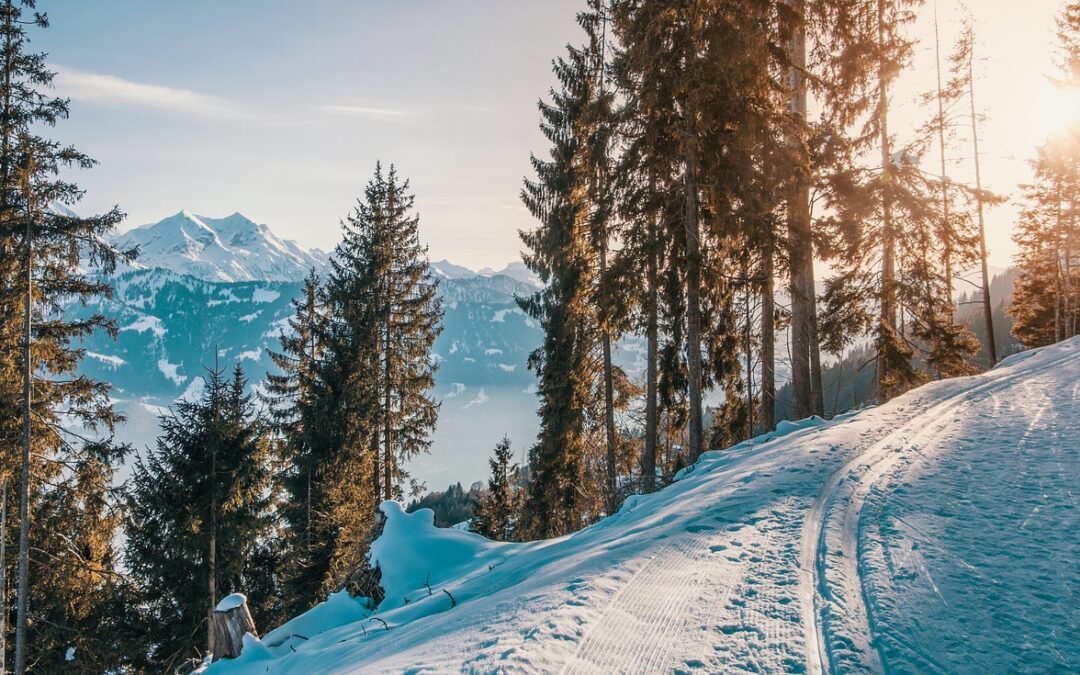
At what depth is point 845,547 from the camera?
10.9 feet

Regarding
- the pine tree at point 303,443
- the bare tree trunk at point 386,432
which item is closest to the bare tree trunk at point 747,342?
the bare tree trunk at point 386,432

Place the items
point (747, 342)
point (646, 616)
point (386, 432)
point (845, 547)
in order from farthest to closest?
point (386, 432) < point (747, 342) < point (845, 547) < point (646, 616)

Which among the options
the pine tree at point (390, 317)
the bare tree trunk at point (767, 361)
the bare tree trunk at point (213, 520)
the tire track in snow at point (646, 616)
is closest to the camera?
the tire track in snow at point (646, 616)

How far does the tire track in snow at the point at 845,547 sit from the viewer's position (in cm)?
233

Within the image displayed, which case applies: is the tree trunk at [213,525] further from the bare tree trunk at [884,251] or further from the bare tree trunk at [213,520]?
the bare tree trunk at [884,251]

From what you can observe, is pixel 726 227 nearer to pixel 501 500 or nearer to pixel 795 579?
pixel 795 579

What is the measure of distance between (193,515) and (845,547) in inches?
597

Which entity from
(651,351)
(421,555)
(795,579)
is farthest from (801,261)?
(421,555)

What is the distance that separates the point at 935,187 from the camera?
12.6 metres

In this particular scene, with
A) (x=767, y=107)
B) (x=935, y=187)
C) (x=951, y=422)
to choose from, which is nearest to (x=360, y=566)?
(x=951, y=422)

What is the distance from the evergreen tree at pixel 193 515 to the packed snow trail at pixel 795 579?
33.6ft

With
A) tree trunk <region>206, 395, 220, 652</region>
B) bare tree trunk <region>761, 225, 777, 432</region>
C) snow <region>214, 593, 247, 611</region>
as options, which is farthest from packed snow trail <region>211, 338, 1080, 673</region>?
tree trunk <region>206, 395, 220, 652</region>

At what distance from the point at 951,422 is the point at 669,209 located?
5.80m

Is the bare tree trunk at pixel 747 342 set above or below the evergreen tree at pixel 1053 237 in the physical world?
below
